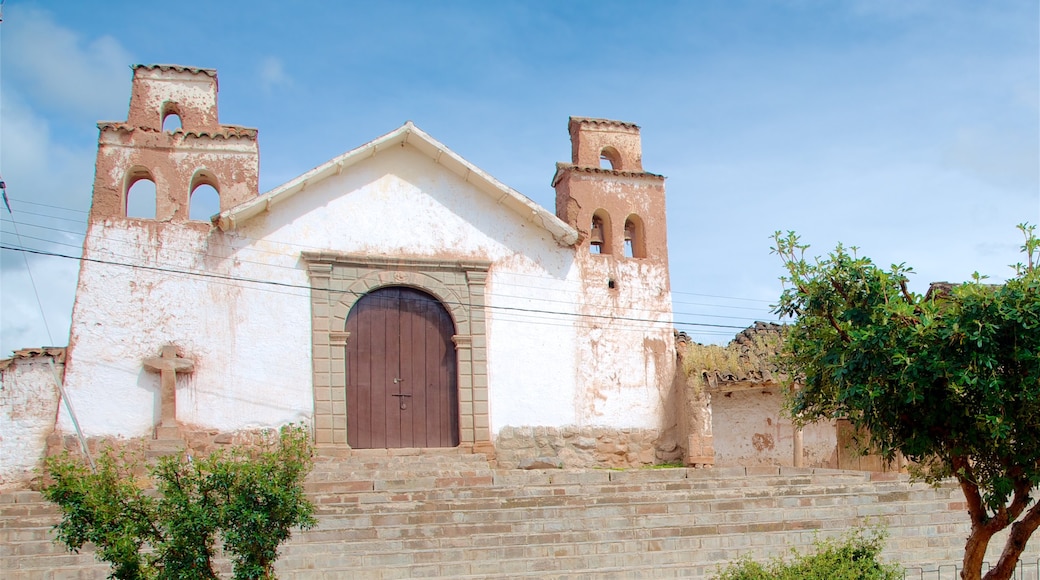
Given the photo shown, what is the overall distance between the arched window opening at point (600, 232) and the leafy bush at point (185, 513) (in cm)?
1102

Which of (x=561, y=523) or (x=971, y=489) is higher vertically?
(x=971, y=489)

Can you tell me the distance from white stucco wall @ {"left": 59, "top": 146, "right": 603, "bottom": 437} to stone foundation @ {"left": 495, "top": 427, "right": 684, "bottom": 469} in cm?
25

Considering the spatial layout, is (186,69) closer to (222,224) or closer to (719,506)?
(222,224)

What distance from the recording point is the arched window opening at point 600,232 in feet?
62.3

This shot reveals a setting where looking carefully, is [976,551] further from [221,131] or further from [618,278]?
[221,131]

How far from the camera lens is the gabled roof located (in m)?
16.5

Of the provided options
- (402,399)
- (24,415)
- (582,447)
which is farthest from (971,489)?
(24,415)

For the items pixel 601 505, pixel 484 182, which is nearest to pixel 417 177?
pixel 484 182

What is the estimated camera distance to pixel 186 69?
17188mm

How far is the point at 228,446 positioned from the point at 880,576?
10.1 metres

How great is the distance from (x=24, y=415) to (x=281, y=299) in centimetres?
405

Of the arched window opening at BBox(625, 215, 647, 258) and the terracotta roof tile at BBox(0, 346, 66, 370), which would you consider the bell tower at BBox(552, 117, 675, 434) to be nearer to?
the arched window opening at BBox(625, 215, 647, 258)

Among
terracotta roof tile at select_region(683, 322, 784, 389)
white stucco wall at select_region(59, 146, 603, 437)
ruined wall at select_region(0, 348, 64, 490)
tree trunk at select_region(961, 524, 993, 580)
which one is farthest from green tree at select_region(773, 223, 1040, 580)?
ruined wall at select_region(0, 348, 64, 490)

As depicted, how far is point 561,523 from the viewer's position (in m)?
12.4
